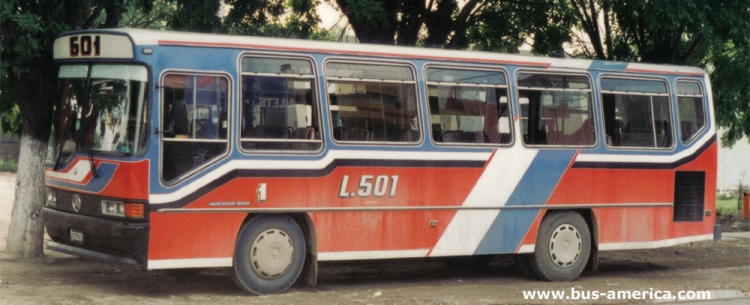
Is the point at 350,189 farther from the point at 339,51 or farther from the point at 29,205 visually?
the point at 29,205

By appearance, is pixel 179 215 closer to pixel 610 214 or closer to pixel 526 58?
pixel 526 58

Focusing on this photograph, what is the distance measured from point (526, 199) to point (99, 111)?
5332 mm

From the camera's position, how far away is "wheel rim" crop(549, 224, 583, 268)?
13.8 m

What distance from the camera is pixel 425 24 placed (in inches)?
751

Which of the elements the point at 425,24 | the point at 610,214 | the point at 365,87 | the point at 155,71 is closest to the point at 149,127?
the point at 155,71

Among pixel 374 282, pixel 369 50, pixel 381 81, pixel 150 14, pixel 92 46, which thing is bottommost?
pixel 374 282

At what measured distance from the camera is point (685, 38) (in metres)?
21.0

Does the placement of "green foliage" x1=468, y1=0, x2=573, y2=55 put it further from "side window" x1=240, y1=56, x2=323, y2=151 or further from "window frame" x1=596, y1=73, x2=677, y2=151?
"side window" x1=240, y1=56, x2=323, y2=151

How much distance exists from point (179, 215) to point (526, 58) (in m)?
5.18

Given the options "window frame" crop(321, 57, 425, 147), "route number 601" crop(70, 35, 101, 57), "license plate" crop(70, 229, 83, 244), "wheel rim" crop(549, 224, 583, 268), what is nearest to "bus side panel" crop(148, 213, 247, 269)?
"license plate" crop(70, 229, 83, 244)

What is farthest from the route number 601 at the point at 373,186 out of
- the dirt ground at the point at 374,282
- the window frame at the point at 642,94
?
the window frame at the point at 642,94

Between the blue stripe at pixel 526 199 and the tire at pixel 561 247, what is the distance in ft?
1.15

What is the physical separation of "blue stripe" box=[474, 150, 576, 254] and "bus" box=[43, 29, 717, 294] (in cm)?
2

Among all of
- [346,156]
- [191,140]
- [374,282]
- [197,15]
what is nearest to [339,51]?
[346,156]
